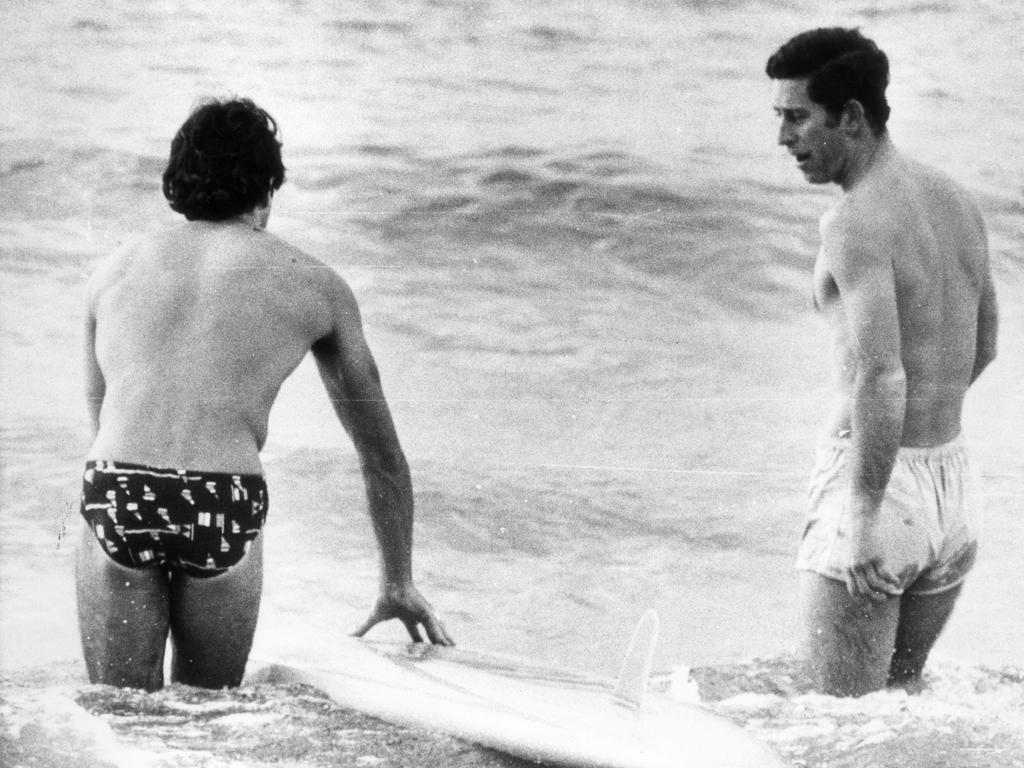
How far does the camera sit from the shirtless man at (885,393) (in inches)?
118

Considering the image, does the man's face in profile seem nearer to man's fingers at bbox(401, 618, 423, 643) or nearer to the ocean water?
the ocean water

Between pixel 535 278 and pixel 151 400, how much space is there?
1393 millimetres

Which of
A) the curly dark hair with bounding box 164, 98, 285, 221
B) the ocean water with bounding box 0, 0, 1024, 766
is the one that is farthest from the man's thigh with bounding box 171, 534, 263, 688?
the curly dark hair with bounding box 164, 98, 285, 221

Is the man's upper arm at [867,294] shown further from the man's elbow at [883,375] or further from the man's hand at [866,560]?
the man's hand at [866,560]

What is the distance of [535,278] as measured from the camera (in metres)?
4.02

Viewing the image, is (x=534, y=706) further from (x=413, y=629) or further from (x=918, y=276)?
(x=918, y=276)

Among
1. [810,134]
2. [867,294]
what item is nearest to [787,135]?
[810,134]

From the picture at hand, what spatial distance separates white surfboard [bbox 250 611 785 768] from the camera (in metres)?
2.80

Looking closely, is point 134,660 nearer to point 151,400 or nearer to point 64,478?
point 151,400

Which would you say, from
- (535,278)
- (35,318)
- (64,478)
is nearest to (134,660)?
(64,478)

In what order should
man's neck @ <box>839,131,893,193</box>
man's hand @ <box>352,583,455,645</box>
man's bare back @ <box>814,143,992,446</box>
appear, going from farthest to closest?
1. man's hand @ <box>352,583,455,645</box>
2. man's neck @ <box>839,131,893,193</box>
3. man's bare back @ <box>814,143,992,446</box>

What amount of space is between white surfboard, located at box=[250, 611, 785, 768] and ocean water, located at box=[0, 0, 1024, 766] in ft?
1.15

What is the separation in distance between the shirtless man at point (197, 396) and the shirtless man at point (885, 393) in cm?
99

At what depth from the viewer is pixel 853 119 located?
317cm
